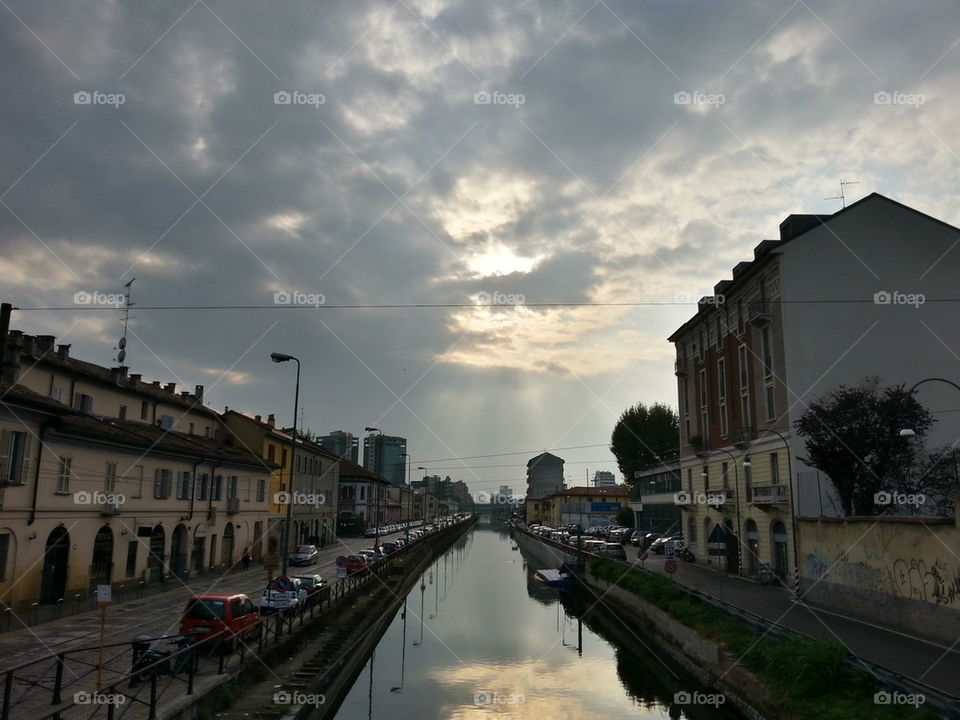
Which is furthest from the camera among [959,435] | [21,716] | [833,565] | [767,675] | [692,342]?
[692,342]

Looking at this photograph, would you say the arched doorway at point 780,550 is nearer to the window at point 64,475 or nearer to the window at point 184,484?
the window at point 184,484

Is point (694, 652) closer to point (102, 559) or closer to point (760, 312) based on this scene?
point (760, 312)

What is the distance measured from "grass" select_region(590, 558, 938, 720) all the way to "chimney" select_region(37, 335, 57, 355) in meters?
32.2

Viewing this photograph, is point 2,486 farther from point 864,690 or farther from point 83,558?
point 864,690

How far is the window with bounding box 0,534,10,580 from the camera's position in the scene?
23172 millimetres

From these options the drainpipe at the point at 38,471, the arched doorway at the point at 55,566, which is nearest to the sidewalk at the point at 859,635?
the drainpipe at the point at 38,471

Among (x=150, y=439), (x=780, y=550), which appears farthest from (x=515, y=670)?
(x=150, y=439)

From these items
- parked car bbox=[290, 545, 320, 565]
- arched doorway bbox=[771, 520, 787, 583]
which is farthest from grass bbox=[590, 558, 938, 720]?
parked car bbox=[290, 545, 320, 565]

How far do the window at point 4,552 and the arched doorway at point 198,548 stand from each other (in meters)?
16.2

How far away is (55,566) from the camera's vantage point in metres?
26.8

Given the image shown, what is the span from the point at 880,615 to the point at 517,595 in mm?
30292

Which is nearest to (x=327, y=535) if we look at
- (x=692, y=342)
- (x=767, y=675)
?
(x=692, y=342)

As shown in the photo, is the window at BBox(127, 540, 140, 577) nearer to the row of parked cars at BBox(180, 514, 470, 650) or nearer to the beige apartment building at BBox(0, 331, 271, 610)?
the beige apartment building at BBox(0, 331, 271, 610)

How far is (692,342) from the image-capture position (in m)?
49.0
